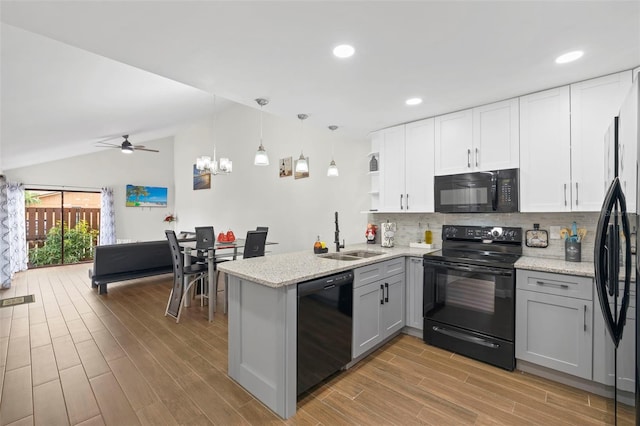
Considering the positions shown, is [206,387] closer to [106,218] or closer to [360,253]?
[360,253]

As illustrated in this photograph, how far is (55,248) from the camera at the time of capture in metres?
6.99

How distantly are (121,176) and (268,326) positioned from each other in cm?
814

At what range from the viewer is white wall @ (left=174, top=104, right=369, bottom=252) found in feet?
14.0

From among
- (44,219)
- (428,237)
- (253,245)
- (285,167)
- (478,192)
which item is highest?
(285,167)

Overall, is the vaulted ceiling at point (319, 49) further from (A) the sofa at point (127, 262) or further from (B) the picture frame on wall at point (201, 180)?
(B) the picture frame on wall at point (201, 180)

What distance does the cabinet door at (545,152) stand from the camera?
7.89 feet

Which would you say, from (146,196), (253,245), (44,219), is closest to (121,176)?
(146,196)

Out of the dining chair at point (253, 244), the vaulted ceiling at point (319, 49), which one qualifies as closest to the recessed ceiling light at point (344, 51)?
the vaulted ceiling at point (319, 49)

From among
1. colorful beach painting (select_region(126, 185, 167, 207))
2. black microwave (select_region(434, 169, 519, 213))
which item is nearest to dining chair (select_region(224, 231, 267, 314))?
black microwave (select_region(434, 169, 519, 213))

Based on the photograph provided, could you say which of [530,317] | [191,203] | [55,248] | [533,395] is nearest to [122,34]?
[530,317]

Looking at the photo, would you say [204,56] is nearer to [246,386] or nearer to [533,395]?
[246,386]

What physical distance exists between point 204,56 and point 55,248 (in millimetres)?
7968

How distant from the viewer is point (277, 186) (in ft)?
18.2

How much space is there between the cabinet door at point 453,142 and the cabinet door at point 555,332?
138cm
